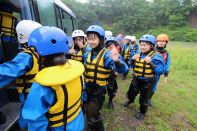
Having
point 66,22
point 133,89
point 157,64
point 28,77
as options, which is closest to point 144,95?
point 133,89

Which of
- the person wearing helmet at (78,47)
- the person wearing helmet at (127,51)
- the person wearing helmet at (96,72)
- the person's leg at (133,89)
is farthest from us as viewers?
the person wearing helmet at (127,51)

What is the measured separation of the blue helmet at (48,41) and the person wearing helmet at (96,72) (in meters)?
1.27

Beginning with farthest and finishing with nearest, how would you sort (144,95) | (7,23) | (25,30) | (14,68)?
(144,95) → (7,23) → (25,30) → (14,68)

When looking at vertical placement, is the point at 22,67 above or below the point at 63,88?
above

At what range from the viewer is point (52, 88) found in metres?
1.63

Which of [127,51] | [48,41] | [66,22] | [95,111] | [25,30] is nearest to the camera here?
[48,41]

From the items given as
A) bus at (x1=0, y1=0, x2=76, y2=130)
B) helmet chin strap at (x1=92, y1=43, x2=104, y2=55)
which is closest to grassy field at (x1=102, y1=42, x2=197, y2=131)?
helmet chin strap at (x1=92, y1=43, x2=104, y2=55)

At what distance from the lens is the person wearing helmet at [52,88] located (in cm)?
161

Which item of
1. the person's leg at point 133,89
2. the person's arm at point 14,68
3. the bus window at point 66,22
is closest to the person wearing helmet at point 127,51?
the bus window at point 66,22

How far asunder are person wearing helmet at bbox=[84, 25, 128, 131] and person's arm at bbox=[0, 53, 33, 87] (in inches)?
46.1

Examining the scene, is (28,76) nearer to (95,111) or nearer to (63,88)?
(63,88)

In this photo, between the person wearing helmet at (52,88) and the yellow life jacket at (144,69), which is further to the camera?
the yellow life jacket at (144,69)

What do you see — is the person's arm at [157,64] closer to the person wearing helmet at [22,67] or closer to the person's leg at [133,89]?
the person's leg at [133,89]

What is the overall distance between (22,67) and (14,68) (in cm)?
8
